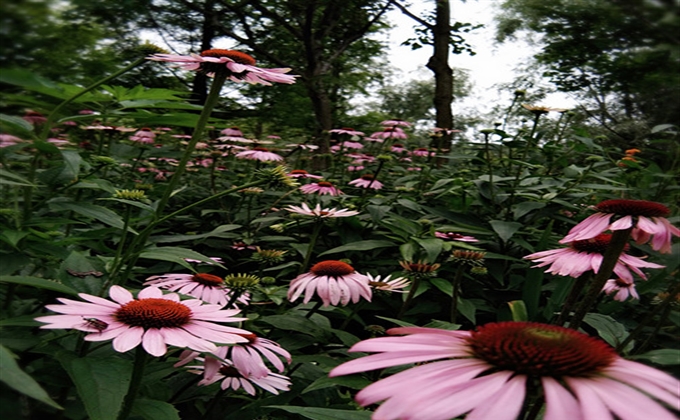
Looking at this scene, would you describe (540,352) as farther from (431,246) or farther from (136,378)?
(431,246)

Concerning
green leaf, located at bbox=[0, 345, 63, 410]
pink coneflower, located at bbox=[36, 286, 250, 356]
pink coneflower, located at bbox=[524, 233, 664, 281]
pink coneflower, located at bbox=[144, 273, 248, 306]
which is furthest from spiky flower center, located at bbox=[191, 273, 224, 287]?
green leaf, located at bbox=[0, 345, 63, 410]

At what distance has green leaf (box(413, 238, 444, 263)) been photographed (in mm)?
1330

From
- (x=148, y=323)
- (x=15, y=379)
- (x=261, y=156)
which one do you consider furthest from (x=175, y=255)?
(x=261, y=156)

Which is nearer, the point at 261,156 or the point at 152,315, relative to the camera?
the point at 152,315

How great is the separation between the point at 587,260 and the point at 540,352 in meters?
0.52

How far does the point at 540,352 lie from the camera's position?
408 mm

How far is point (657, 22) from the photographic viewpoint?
4.86ft

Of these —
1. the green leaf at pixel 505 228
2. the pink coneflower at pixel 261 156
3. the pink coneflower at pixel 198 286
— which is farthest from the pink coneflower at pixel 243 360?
the pink coneflower at pixel 261 156

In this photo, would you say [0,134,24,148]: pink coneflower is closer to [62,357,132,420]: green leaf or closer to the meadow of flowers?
the meadow of flowers

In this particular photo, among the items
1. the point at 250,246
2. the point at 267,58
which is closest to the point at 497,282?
the point at 250,246

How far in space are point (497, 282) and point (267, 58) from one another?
13.6 feet

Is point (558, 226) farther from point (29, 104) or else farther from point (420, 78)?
point (420, 78)

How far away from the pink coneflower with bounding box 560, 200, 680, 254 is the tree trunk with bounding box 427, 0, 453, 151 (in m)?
4.76

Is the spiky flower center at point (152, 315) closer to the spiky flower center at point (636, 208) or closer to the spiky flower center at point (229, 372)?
the spiky flower center at point (229, 372)
